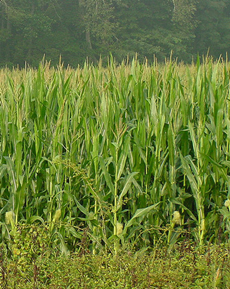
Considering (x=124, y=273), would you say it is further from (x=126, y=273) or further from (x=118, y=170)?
(x=118, y=170)

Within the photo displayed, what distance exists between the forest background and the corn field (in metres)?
18.9

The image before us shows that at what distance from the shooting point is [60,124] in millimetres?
3613

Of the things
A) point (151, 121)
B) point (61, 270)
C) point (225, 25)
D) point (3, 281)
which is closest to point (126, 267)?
point (61, 270)

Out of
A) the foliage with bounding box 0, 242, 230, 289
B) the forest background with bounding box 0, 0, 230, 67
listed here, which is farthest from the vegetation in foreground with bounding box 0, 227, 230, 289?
the forest background with bounding box 0, 0, 230, 67

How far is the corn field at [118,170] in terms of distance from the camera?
3449mm

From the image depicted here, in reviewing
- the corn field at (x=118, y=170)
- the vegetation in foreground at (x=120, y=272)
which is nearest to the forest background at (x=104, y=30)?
the corn field at (x=118, y=170)

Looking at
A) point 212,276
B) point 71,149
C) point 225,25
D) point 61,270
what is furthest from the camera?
point 225,25

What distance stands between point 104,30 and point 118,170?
76.3ft

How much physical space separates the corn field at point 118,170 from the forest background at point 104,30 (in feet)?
62.1

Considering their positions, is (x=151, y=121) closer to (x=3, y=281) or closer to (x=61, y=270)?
(x=61, y=270)

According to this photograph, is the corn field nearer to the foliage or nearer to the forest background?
the foliage

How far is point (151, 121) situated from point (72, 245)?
1251 mm

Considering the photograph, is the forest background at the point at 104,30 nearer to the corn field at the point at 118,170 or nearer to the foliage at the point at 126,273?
the corn field at the point at 118,170

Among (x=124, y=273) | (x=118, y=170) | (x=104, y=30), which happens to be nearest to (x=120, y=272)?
(x=124, y=273)
